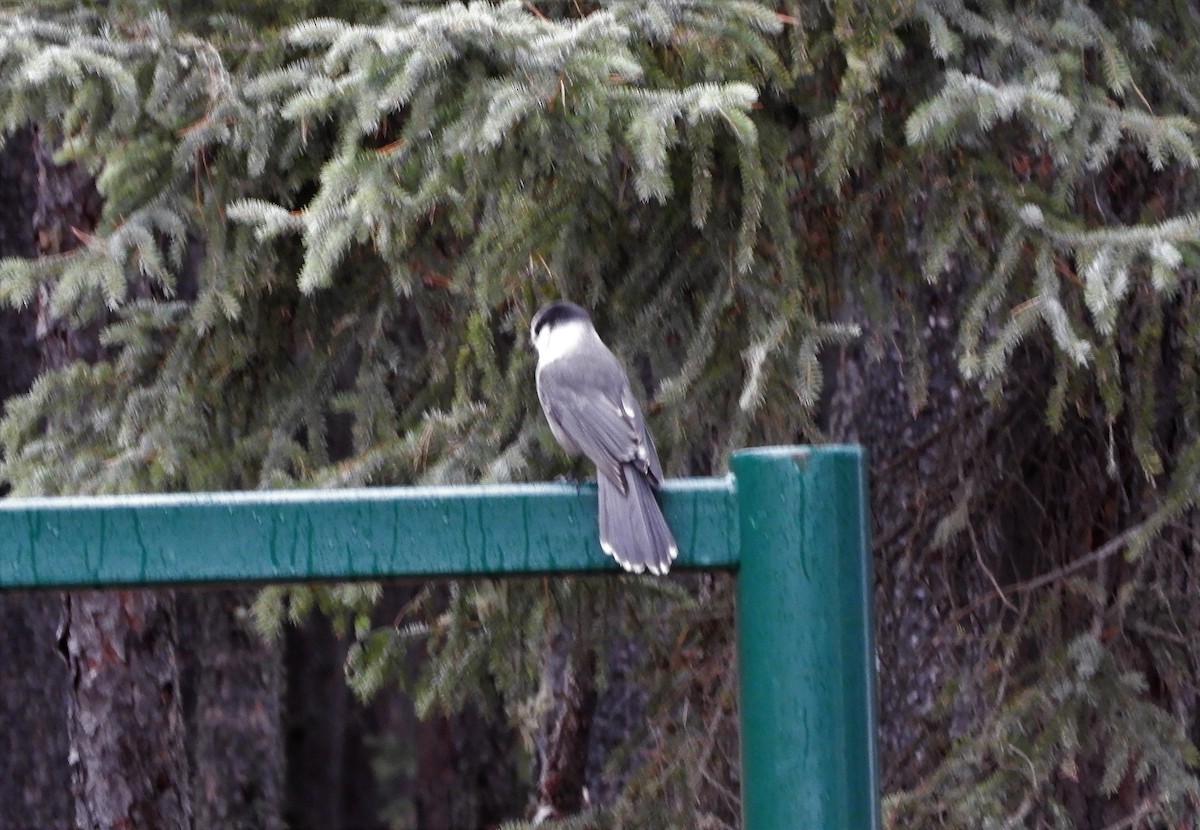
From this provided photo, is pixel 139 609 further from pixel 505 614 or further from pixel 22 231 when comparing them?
pixel 22 231

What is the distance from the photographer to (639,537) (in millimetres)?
2068

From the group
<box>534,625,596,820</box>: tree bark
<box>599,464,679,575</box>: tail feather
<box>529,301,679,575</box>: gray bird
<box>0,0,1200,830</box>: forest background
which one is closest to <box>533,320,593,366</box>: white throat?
<box>529,301,679,575</box>: gray bird

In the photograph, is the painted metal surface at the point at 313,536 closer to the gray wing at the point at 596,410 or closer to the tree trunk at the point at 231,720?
the gray wing at the point at 596,410

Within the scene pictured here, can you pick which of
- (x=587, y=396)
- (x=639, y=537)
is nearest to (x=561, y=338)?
(x=587, y=396)

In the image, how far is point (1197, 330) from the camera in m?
3.96

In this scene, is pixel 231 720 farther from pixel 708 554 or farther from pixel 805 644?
pixel 805 644

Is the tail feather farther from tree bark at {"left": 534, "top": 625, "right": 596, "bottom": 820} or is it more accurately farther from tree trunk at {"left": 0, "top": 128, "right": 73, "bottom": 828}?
tree trunk at {"left": 0, "top": 128, "right": 73, "bottom": 828}

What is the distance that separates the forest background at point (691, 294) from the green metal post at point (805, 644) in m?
1.45

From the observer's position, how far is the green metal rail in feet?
6.32

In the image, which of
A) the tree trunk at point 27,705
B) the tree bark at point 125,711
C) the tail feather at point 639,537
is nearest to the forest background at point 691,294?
the tree bark at point 125,711

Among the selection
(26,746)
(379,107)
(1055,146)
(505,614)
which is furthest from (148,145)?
(26,746)

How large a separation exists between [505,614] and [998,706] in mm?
1445

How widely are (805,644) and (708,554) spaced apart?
0.61 ft

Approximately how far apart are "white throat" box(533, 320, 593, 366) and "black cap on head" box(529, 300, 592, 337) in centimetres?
2
